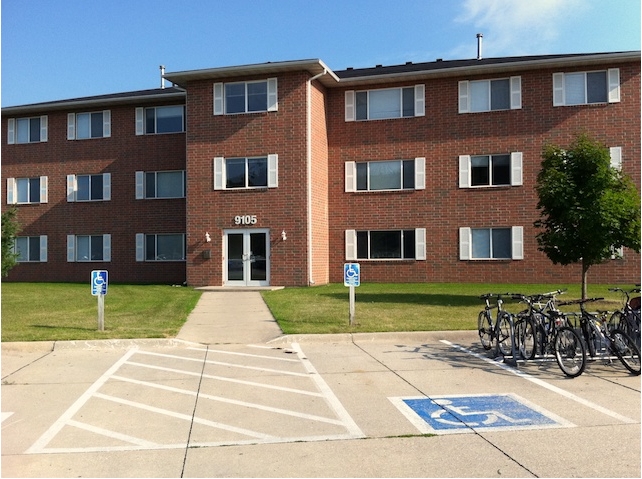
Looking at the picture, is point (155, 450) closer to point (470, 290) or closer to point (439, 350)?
point (439, 350)

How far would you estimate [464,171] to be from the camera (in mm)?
23781

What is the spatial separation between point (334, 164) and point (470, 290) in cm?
840

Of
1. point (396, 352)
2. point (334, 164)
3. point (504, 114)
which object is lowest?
point (396, 352)

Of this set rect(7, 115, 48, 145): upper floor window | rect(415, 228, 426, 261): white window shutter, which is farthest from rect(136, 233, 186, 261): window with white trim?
rect(415, 228, 426, 261): white window shutter

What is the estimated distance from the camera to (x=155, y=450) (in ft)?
16.5

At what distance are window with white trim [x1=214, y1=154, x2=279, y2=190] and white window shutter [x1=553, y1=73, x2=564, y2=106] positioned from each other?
11683 millimetres

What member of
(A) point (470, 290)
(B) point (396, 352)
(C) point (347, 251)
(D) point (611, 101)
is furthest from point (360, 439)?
(D) point (611, 101)

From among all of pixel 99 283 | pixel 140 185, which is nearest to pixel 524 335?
pixel 99 283

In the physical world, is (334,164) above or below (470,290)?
above

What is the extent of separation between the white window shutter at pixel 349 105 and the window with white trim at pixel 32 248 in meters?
16.2

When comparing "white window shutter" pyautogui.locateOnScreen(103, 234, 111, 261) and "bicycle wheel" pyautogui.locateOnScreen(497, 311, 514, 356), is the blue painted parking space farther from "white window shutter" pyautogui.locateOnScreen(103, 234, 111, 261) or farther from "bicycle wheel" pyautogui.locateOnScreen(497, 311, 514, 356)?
"white window shutter" pyautogui.locateOnScreen(103, 234, 111, 261)

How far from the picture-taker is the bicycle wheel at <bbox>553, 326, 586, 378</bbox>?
7.56 m

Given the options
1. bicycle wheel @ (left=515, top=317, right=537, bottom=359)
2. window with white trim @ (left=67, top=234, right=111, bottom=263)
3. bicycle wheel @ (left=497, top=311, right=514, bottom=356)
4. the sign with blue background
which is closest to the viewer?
bicycle wheel @ (left=515, top=317, right=537, bottom=359)

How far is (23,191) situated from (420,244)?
20.0 meters
